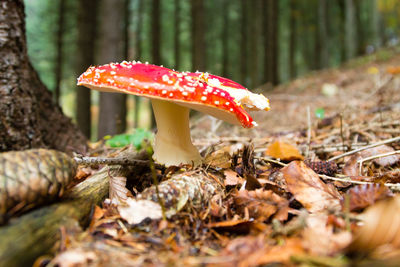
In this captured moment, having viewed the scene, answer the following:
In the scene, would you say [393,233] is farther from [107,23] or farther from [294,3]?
[294,3]

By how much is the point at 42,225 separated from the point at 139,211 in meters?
0.38

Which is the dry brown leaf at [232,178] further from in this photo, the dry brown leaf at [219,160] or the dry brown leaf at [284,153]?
the dry brown leaf at [284,153]

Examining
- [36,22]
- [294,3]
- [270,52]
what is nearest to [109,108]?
[270,52]

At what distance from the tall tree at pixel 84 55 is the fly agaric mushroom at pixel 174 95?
213 inches

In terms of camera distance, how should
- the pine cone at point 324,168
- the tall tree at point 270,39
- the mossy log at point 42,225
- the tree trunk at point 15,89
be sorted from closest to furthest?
the mossy log at point 42,225, the pine cone at point 324,168, the tree trunk at point 15,89, the tall tree at point 270,39

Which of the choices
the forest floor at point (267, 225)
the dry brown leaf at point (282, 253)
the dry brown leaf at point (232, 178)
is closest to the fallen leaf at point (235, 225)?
the forest floor at point (267, 225)

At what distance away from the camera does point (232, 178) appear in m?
1.64

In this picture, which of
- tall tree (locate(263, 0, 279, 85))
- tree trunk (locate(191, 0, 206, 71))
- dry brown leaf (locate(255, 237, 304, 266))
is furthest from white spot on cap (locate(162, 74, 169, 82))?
tall tree (locate(263, 0, 279, 85))

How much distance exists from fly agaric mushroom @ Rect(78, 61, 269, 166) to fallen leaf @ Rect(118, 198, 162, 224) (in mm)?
500

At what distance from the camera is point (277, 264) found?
914 millimetres

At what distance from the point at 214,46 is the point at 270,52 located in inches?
417

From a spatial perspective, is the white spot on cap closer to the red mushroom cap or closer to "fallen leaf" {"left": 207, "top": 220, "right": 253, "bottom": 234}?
the red mushroom cap

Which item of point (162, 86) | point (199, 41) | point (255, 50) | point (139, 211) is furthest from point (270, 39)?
point (139, 211)

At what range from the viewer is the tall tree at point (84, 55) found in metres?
6.92
